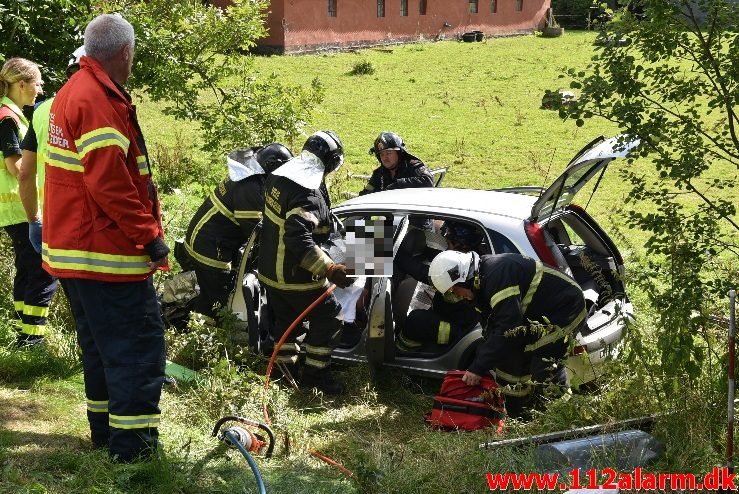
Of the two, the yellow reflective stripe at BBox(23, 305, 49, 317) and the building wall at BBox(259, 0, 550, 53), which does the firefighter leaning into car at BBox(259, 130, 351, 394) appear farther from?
the building wall at BBox(259, 0, 550, 53)

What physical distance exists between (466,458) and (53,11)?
241 inches

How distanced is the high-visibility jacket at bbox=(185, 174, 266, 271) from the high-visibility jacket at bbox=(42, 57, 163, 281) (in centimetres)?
223

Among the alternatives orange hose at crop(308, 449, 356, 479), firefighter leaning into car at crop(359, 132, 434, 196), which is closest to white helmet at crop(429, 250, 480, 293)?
orange hose at crop(308, 449, 356, 479)

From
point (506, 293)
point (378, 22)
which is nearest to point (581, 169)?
point (506, 293)

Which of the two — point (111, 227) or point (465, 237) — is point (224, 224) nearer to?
point (465, 237)

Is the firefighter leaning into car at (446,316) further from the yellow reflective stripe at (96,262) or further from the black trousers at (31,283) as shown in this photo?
the black trousers at (31,283)

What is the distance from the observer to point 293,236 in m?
5.69

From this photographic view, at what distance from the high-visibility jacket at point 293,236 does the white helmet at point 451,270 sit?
2.80 ft

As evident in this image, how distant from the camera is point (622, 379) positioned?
192 inches

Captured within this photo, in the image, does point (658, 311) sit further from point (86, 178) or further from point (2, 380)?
point (2, 380)

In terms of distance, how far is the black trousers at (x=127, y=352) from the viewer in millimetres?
4137

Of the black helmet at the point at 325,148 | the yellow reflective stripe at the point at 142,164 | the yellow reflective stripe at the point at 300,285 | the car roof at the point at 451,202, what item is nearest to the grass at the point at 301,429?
the yellow reflective stripe at the point at 300,285

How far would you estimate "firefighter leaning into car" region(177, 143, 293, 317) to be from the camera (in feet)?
21.0

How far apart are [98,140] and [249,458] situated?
1707 mm
